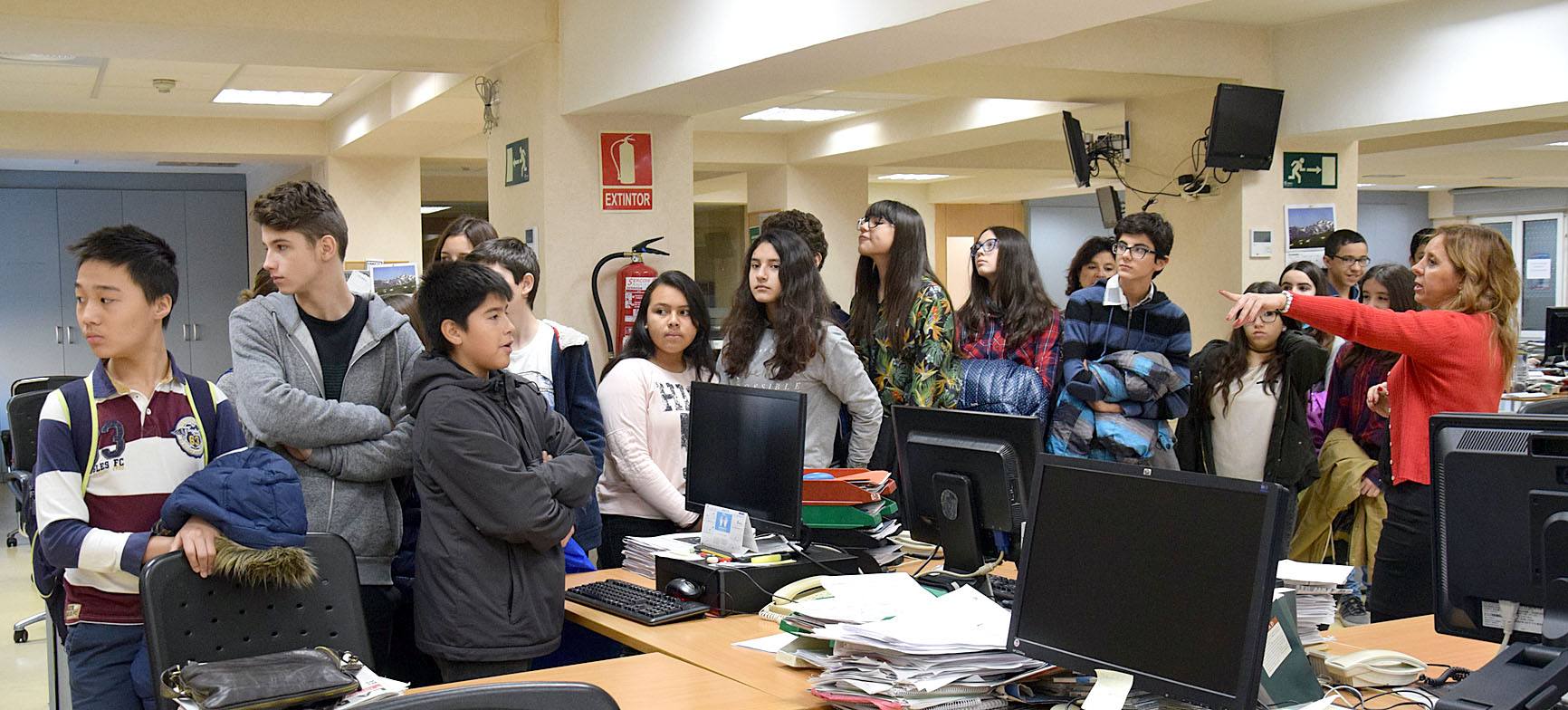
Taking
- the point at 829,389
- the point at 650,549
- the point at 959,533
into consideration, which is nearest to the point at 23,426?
the point at 650,549

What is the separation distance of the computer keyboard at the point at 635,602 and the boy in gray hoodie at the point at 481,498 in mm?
188

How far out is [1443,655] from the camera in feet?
8.34

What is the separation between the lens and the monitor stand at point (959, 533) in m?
2.83

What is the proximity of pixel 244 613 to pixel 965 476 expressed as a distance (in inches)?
58.9

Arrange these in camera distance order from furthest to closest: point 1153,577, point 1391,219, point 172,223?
point 1391,219, point 172,223, point 1153,577

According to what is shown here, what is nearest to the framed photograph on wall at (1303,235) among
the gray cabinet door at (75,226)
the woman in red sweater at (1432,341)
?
the woman in red sweater at (1432,341)

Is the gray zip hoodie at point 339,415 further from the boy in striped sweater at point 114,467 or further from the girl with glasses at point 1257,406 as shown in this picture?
the girl with glasses at point 1257,406

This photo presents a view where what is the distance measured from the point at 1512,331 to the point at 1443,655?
1287mm

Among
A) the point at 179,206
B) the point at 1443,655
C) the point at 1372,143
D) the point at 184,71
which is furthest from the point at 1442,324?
the point at 179,206

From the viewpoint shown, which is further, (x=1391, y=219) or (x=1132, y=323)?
(x=1391, y=219)

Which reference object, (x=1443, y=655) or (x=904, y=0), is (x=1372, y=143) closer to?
(x=904, y=0)

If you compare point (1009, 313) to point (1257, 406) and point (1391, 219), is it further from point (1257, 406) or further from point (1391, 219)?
point (1391, 219)

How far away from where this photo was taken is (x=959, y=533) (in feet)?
9.44

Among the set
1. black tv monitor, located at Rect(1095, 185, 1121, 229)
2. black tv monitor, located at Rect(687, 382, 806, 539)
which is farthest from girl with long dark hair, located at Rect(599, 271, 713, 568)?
black tv monitor, located at Rect(1095, 185, 1121, 229)
